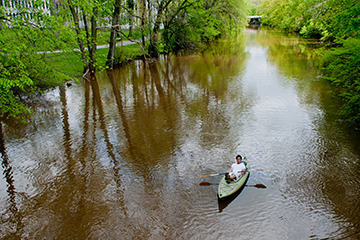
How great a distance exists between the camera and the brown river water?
775cm

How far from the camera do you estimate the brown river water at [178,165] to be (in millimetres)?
7750

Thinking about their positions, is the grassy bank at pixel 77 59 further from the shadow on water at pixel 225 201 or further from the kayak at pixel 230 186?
the shadow on water at pixel 225 201

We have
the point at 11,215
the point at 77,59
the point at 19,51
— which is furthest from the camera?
the point at 77,59

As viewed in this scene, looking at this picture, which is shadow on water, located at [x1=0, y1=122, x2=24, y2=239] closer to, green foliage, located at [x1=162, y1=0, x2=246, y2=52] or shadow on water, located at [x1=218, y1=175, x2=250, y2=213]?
shadow on water, located at [x1=218, y1=175, x2=250, y2=213]

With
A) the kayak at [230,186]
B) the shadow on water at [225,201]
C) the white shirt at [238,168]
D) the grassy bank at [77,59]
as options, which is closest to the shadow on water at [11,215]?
the shadow on water at [225,201]

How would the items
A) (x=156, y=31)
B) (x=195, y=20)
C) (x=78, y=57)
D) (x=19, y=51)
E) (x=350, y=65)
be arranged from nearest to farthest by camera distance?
1. (x=19, y=51)
2. (x=350, y=65)
3. (x=78, y=57)
4. (x=156, y=31)
5. (x=195, y=20)

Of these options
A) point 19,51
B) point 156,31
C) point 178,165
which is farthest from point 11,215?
point 156,31

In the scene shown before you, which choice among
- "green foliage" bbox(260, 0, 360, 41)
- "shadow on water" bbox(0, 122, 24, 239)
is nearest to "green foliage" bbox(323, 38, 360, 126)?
"green foliage" bbox(260, 0, 360, 41)

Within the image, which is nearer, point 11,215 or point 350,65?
point 11,215

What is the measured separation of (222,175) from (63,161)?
6.26 m

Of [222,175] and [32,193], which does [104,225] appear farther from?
[222,175]

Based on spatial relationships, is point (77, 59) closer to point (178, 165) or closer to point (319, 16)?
point (178, 165)

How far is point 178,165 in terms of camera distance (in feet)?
34.3

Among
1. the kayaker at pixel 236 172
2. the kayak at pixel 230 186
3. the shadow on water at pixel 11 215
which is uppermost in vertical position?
the kayaker at pixel 236 172
